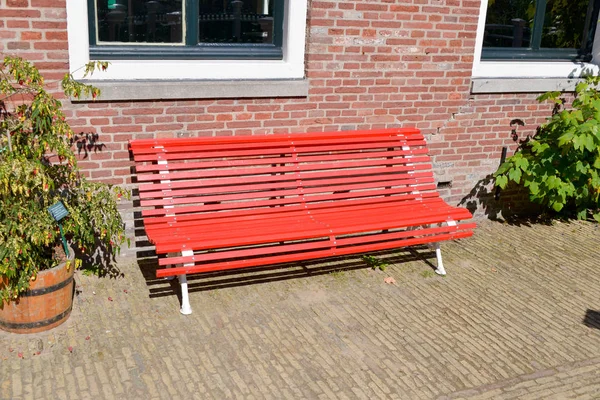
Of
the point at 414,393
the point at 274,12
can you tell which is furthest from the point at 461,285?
the point at 274,12

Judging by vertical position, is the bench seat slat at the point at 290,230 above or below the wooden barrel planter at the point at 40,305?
above

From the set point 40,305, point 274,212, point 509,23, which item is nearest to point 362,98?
point 274,212

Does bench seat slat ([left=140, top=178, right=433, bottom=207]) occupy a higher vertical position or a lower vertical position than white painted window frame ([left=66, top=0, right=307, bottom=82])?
lower

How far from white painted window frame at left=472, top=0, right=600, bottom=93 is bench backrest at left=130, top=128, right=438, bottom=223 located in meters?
1.09

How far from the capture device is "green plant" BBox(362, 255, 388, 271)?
549 centimetres

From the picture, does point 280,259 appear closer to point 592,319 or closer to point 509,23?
point 592,319

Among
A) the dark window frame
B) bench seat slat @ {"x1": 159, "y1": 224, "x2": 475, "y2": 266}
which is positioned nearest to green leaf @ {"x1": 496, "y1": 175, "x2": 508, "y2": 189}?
bench seat slat @ {"x1": 159, "y1": 224, "x2": 475, "y2": 266}

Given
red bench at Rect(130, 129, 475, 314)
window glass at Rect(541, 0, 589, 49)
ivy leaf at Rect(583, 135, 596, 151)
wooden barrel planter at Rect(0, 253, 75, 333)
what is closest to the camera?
wooden barrel planter at Rect(0, 253, 75, 333)

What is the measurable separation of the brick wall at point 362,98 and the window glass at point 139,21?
439mm

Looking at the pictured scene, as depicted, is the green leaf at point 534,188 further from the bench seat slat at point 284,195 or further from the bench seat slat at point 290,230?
the bench seat slat at point 290,230

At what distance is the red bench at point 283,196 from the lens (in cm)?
462

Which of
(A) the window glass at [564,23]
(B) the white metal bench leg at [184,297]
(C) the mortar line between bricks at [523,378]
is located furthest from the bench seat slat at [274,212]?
(A) the window glass at [564,23]

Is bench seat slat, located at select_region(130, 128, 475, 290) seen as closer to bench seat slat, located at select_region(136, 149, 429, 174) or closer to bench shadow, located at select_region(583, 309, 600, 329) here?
bench seat slat, located at select_region(136, 149, 429, 174)

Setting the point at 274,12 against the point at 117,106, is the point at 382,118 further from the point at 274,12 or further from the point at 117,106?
the point at 117,106
